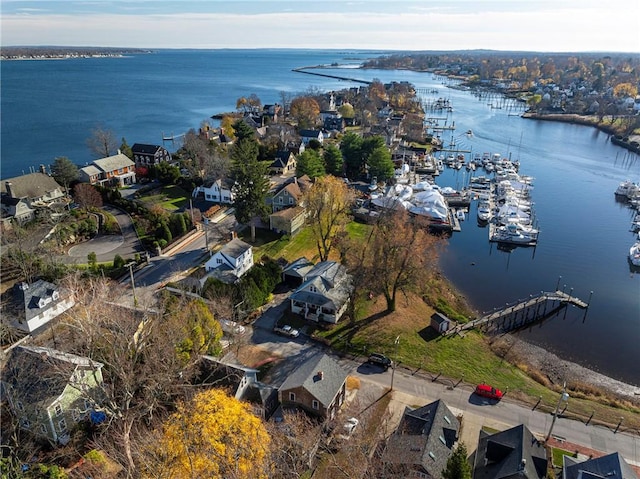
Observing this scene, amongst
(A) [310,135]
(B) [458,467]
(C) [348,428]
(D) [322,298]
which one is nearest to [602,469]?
(B) [458,467]

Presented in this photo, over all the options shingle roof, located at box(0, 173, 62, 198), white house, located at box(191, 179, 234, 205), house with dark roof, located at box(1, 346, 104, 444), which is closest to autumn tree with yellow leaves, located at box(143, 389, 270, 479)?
house with dark roof, located at box(1, 346, 104, 444)

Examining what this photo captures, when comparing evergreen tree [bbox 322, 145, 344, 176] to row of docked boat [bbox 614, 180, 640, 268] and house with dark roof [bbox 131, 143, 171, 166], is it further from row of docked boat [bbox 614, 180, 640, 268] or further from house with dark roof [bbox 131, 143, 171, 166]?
row of docked boat [bbox 614, 180, 640, 268]

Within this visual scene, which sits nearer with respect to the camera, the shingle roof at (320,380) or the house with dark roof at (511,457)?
the house with dark roof at (511,457)

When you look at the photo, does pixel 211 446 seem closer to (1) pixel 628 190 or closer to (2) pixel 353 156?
(2) pixel 353 156

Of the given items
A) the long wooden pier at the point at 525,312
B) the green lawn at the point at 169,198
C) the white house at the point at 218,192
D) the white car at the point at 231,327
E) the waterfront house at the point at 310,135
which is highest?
the waterfront house at the point at 310,135

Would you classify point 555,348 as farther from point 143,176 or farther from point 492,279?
point 143,176

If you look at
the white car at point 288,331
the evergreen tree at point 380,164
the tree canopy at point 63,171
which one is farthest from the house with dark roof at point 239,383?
the evergreen tree at point 380,164

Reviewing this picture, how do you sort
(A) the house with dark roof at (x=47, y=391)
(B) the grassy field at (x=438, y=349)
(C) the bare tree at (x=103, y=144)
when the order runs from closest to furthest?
(A) the house with dark roof at (x=47, y=391) → (B) the grassy field at (x=438, y=349) → (C) the bare tree at (x=103, y=144)

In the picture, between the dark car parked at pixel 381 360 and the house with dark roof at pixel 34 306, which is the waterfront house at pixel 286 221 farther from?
the house with dark roof at pixel 34 306

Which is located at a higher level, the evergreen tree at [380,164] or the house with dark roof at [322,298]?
the evergreen tree at [380,164]
